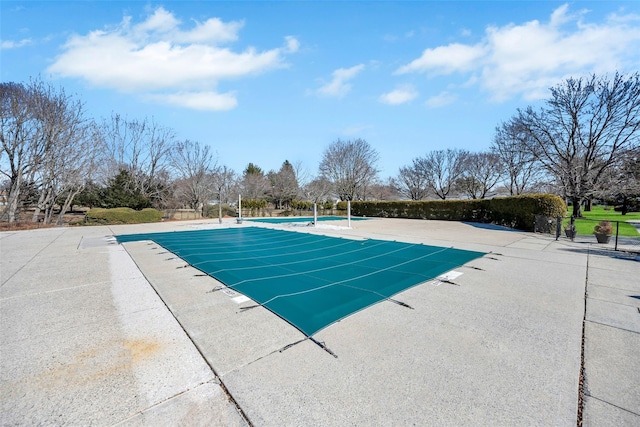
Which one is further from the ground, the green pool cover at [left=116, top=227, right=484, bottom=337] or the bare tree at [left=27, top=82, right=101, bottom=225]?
the bare tree at [left=27, top=82, right=101, bottom=225]

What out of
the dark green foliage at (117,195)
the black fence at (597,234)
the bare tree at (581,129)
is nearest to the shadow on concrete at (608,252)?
the black fence at (597,234)

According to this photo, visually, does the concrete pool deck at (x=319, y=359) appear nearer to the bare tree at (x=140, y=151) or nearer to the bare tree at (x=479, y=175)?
the bare tree at (x=140, y=151)

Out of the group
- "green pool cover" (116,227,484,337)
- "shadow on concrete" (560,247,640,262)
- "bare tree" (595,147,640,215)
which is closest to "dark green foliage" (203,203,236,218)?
"green pool cover" (116,227,484,337)

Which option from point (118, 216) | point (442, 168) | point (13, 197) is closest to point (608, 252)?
point (118, 216)

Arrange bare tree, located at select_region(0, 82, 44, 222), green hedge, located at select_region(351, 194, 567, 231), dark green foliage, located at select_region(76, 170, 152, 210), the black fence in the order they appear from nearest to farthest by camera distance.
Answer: the black fence < green hedge, located at select_region(351, 194, 567, 231) < bare tree, located at select_region(0, 82, 44, 222) < dark green foliage, located at select_region(76, 170, 152, 210)

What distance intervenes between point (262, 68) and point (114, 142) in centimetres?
1790

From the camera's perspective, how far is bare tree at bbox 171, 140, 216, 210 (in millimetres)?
23138

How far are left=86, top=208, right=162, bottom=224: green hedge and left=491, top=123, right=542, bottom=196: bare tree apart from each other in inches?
934

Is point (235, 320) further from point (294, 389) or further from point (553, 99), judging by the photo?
point (553, 99)

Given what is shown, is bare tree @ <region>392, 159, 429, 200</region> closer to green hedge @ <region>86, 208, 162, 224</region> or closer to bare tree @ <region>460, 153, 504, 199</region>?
bare tree @ <region>460, 153, 504, 199</region>

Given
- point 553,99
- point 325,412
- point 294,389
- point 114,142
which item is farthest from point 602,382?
point 114,142

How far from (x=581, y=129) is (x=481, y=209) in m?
7.99

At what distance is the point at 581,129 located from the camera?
1605 centimetres

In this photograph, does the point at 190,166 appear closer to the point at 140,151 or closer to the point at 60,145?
the point at 140,151
